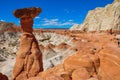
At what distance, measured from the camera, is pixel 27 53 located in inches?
715

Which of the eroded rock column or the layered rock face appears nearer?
the eroded rock column

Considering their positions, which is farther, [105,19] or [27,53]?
[105,19]

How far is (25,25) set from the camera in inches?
743

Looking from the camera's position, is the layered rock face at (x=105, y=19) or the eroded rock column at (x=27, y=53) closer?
the eroded rock column at (x=27, y=53)

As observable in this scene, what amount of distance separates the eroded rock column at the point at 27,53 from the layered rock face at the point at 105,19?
61627mm

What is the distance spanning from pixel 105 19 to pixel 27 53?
69.3 metres

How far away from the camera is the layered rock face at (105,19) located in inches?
3147

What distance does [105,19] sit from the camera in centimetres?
8544

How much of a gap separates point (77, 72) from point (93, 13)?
289 feet

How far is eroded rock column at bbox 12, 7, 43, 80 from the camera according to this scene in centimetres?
1767

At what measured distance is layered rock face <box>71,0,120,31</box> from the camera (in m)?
79.9

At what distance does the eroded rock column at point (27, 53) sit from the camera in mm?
17672

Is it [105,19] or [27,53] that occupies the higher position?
[105,19]

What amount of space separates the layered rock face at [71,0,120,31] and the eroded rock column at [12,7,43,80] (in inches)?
2426
